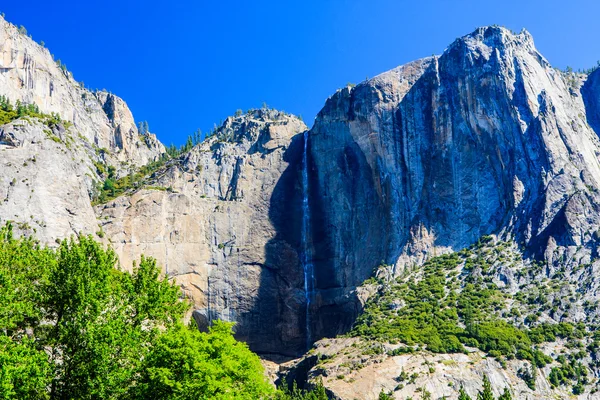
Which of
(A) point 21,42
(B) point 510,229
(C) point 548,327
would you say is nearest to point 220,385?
(C) point 548,327

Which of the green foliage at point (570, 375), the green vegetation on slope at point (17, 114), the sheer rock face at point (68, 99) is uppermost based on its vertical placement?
the sheer rock face at point (68, 99)

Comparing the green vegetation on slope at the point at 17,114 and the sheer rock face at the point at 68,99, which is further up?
the sheer rock face at the point at 68,99

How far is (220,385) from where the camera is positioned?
37.8m

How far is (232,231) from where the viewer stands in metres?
117

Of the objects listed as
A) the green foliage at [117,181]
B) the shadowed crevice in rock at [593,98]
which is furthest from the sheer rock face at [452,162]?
the green foliage at [117,181]

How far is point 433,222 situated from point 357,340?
1157 inches

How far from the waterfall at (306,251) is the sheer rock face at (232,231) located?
1032 millimetres

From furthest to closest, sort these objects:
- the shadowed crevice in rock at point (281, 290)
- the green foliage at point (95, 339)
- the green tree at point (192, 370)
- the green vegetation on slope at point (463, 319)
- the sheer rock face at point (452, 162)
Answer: the shadowed crevice in rock at point (281, 290), the sheer rock face at point (452, 162), the green vegetation on slope at point (463, 319), the green tree at point (192, 370), the green foliage at point (95, 339)

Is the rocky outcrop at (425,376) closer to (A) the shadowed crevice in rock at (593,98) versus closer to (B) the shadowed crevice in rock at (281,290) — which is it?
(B) the shadowed crevice in rock at (281,290)

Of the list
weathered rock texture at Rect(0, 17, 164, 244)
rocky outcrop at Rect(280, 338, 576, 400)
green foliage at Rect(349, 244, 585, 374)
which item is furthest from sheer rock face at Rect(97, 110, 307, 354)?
rocky outcrop at Rect(280, 338, 576, 400)

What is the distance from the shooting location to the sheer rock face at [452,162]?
10081 centimetres

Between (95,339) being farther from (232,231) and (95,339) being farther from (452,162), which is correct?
(452,162)

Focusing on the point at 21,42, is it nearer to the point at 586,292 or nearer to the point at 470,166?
the point at 470,166

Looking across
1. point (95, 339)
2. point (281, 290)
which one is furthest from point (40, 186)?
point (95, 339)
